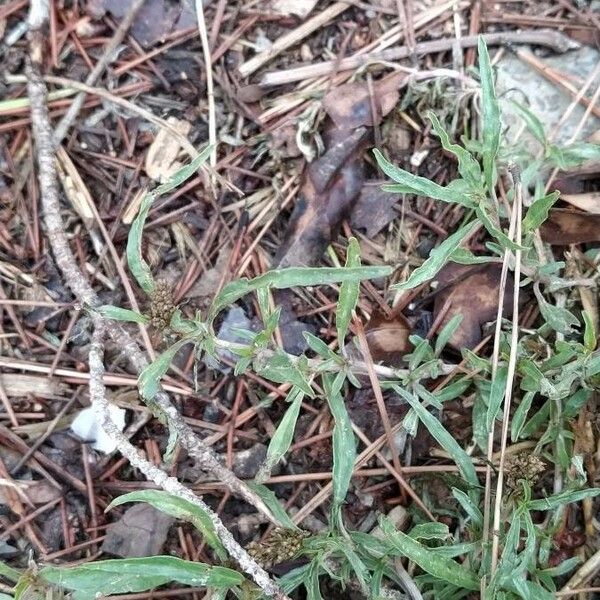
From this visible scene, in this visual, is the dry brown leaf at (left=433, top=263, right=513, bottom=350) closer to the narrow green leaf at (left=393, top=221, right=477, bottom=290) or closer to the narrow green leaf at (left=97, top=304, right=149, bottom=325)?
the narrow green leaf at (left=393, top=221, right=477, bottom=290)

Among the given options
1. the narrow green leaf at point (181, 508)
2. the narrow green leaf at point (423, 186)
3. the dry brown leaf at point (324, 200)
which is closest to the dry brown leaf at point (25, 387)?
the narrow green leaf at point (181, 508)

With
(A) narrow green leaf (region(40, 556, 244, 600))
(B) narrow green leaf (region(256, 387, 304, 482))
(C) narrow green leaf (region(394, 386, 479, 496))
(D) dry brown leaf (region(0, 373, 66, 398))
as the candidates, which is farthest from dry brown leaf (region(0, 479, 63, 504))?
(C) narrow green leaf (region(394, 386, 479, 496))

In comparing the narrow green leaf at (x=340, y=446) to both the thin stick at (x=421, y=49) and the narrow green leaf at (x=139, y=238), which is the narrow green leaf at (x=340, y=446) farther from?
the thin stick at (x=421, y=49)

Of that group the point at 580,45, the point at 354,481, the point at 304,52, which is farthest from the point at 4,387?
the point at 580,45

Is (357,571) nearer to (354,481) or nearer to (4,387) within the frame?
(354,481)

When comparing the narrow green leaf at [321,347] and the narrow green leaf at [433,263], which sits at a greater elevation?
the narrow green leaf at [433,263]

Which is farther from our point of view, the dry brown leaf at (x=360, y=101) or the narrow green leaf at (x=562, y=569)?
the dry brown leaf at (x=360, y=101)

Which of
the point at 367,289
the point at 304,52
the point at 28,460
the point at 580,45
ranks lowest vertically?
the point at 28,460
